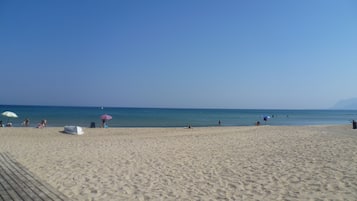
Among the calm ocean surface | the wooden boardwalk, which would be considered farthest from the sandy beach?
the calm ocean surface

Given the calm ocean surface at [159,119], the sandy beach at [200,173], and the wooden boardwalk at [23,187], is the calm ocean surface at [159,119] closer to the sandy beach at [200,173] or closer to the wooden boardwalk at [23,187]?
the sandy beach at [200,173]

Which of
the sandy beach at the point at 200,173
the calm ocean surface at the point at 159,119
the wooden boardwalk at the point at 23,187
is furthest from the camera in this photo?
the calm ocean surface at the point at 159,119

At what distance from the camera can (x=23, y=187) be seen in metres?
6.55

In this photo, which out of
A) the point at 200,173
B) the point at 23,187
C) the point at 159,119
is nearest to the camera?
the point at 23,187

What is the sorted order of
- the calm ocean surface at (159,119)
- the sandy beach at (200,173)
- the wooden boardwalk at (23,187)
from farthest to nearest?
the calm ocean surface at (159,119), the sandy beach at (200,173), the wooden boardwalk at (23,187)

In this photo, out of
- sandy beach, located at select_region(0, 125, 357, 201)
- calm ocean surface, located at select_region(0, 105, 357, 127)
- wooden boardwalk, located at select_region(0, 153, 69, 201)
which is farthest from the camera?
calm ocean surface, located at select_region(0, 105, 357, 127)

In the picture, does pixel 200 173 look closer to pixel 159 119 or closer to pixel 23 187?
pixel 23 187

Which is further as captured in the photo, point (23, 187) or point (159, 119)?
point (159, 119)

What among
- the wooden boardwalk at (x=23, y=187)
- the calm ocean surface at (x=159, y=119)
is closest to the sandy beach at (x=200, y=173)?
the wooden boardwalk at (x=23, y=187)

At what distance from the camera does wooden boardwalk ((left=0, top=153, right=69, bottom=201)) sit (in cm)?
584

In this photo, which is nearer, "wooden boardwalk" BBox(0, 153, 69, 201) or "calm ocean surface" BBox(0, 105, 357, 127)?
→ "wooden boardwalk" BBox(0, 153, 69, 201)

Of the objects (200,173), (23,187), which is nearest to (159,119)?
(200,173)

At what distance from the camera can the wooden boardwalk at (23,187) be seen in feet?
19.2

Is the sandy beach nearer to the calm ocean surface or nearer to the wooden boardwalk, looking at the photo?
the wooden boardwalk
